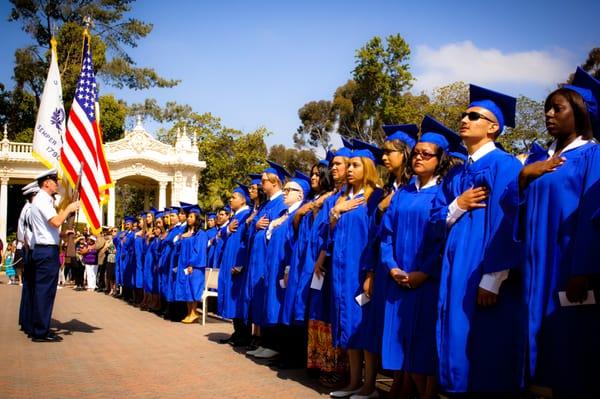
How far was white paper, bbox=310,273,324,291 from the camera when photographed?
6324mm

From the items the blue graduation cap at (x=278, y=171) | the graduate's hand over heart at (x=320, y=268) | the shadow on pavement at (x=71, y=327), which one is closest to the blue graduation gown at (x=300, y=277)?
the graduate's hand over heart at (x=320, y=268)

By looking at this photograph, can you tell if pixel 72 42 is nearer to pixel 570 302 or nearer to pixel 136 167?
pixel 136 167

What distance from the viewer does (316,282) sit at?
251 inches

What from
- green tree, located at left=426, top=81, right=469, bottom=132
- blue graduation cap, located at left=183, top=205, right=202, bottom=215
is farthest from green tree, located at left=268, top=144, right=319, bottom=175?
blue graduation cap, located at left=183, top=205, right=202, bottom=215

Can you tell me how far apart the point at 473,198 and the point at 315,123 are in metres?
52.8

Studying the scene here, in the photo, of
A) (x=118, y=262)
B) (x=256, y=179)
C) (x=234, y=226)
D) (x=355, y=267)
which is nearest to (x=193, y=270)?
(x=234, y=226)

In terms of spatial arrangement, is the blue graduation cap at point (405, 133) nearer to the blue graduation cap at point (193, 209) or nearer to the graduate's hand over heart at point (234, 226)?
the graduate's hand over heart at point (234, 226)

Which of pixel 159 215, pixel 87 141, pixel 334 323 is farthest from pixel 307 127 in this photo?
pixel 334 323

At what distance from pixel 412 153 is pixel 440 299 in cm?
141

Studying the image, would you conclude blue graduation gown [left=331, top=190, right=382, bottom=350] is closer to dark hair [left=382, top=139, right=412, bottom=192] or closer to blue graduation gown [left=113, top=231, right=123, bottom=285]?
dark hair [left=382, top=139, right=412, bottom=192]

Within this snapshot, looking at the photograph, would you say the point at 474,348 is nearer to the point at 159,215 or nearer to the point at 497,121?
the point at 497,121

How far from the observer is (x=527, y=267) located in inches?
145

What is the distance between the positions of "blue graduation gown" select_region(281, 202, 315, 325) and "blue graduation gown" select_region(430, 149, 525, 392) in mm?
2598

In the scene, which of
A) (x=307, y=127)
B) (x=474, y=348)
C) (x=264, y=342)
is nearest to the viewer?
(x=474, y=348)
